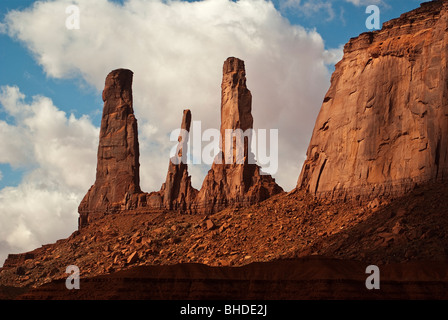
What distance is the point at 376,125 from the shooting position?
276 ft

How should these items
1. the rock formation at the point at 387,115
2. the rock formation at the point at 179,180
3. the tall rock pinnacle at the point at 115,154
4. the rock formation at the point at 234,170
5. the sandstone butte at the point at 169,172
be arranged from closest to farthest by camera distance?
the rock formation at the point at 387,115 < the rock formation at the point at 234,170 < the sandstone butte at the point at 169,172 < the rock formation at the point at 179,180 < the tall rock pinnacle at the point at 115,154

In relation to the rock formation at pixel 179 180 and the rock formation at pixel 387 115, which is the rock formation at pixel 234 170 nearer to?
the rock formation at pixel 179 180

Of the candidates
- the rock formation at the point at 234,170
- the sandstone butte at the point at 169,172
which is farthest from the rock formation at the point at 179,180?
the rock formation at the point at 234,170

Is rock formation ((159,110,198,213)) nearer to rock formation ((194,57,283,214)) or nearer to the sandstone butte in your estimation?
the sandstone butte

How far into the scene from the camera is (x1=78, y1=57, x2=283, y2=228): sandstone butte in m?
96.4

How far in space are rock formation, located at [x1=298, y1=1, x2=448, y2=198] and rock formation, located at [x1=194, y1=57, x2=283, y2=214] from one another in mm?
6149

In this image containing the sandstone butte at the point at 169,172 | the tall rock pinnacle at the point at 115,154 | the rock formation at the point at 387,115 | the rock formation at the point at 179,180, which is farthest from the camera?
the tall rock pinnacle at the point at 115,154

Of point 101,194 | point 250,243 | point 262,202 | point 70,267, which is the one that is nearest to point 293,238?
point 250,243

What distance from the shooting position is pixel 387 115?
83.5m

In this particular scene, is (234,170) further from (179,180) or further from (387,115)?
(387,115)

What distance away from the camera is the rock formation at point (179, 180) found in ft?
333

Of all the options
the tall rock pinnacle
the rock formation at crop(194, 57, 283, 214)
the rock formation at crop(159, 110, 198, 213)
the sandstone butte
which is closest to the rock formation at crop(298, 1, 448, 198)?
the rock formation at crop(194, 57, 283, 214)

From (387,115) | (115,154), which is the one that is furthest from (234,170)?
(115,154)
